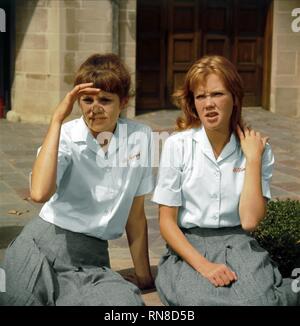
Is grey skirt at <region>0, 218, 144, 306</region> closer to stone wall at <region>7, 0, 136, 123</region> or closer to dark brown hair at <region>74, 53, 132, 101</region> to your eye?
dark brown hair at <region>74, 53, 132, 101</region>

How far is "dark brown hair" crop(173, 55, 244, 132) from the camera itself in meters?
3.56

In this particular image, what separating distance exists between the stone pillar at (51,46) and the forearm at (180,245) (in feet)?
28.5

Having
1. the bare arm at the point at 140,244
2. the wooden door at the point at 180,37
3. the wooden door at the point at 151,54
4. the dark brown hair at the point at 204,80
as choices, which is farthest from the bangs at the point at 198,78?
the wooden door at the point at 180,37

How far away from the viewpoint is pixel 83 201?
3602 mm

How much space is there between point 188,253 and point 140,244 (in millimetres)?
487

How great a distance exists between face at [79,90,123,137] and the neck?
46cm

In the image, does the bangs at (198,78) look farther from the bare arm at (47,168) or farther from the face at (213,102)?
the bare arm at (47,168)

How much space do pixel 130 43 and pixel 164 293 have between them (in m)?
9.45

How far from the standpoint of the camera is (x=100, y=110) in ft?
11.8

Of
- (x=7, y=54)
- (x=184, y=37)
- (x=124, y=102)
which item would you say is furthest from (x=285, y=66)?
(x=124, y=102)

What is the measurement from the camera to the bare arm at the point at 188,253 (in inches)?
134

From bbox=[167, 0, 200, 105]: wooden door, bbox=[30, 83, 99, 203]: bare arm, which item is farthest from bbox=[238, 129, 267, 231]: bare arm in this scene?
bbox=[167, 0, 200, 105]: wooden door
